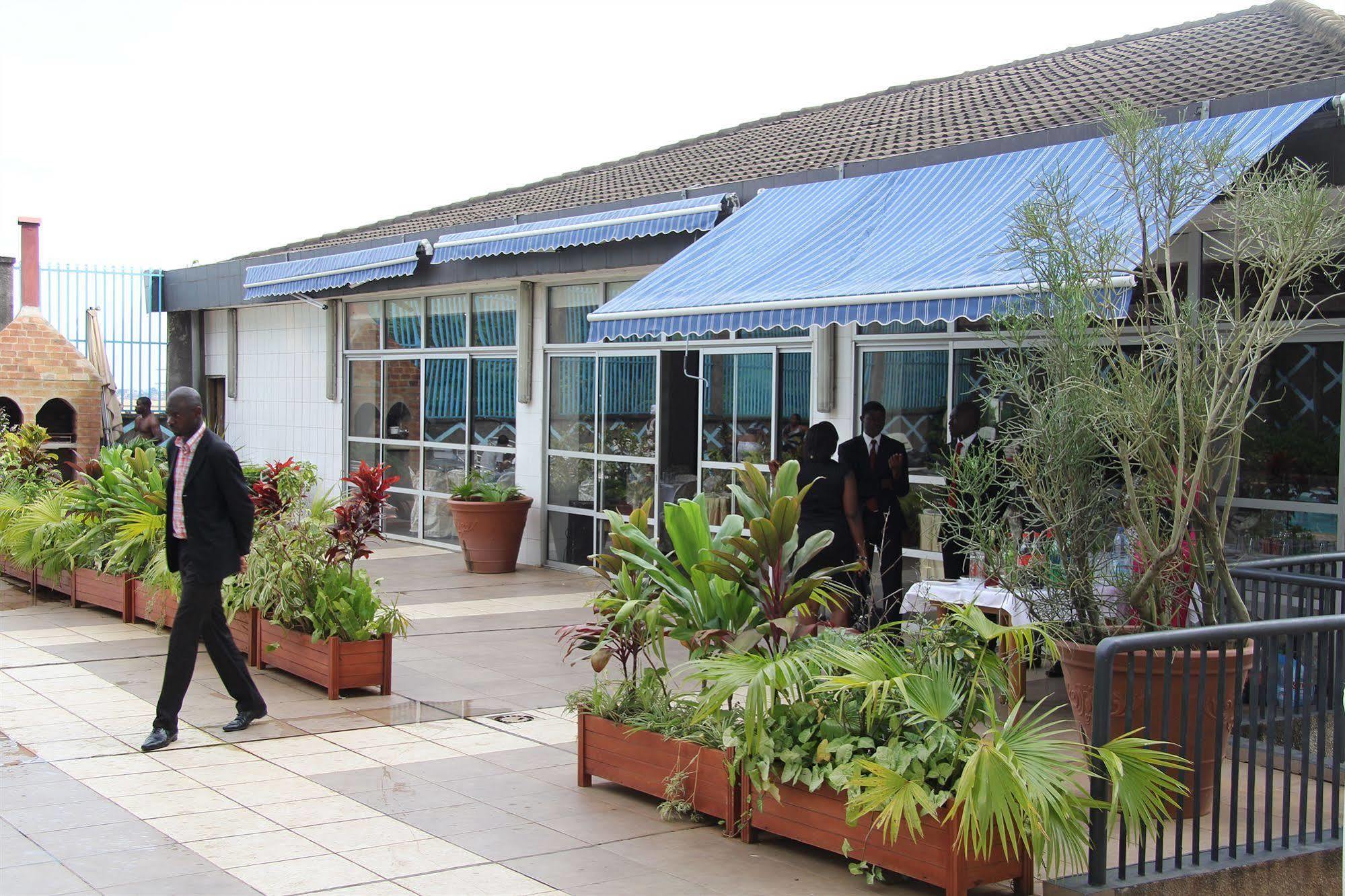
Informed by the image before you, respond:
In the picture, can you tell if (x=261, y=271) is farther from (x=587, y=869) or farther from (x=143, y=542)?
(x=587, y=869)

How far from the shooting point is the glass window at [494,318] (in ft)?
50.9

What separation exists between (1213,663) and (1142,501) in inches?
42.3

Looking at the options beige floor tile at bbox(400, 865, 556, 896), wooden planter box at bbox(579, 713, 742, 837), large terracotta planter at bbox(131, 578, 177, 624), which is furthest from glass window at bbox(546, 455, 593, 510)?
beige floor tile at bbox(400, 865, 556, 896)

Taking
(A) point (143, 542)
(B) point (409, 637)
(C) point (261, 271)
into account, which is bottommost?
(B) point (409, 637)

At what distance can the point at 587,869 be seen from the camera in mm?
5105

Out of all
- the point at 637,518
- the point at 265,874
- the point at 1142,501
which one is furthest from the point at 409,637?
the point at 1142,501

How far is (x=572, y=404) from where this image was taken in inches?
579

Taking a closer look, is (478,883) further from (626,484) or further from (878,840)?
(626,484)

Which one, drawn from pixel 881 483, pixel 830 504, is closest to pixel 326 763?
pixel 830 504

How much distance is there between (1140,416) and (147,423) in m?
14.2

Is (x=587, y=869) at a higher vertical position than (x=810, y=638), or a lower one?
lower

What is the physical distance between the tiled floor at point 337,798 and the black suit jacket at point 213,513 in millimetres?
989

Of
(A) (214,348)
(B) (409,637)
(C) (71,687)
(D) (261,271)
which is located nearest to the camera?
(C) (71,687)

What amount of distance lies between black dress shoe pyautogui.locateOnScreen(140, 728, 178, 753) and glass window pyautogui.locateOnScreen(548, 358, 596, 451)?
309 inches
